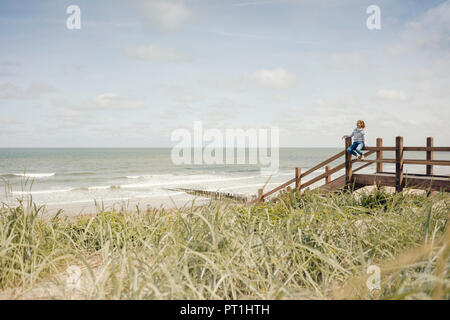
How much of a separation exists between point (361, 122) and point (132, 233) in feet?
31.5

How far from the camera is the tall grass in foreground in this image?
6.89 ft

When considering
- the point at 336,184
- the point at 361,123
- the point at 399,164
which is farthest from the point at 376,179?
the point at 361,123

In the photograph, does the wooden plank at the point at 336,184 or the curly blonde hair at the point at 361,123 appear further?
the wooden plank at the point at 336,184

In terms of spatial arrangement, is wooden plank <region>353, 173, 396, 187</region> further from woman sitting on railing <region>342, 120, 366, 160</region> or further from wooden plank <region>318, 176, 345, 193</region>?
woman sitting on railing <region>342, 120, 366, 160</region>

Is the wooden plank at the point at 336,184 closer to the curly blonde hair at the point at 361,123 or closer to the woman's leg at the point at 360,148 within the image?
the woman's leg at the point at 360,148

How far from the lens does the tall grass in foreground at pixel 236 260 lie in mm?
2102

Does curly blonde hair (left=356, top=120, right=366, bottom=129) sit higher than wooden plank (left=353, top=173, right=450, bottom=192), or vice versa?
curly blonde hair (left=356, top=120, right=366, bottom=129)

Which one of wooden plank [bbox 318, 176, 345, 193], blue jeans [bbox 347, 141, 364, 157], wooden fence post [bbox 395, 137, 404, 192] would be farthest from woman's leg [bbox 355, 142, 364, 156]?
wooden fence post [bbox 395, 137, 404, 192]

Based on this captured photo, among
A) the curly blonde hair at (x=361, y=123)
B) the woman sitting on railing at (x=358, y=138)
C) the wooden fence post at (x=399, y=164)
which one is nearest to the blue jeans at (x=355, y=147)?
the woman sitting on railing at (x=358, y=138)

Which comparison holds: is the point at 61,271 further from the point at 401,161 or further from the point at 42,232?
the point at 401,161

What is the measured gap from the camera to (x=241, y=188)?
24984 mm

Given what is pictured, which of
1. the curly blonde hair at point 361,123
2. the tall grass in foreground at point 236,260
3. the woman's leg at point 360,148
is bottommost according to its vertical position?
the tall grass in foreground at point 236,260
